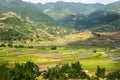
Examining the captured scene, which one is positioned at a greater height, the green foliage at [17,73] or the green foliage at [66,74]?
the green foliage at [17,73]

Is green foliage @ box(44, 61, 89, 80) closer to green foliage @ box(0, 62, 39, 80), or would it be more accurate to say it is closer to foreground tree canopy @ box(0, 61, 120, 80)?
foreground tree canopy @ box(0, 61, 120, 80)

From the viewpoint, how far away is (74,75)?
137500 mm

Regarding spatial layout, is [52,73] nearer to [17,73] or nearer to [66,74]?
[66,74]

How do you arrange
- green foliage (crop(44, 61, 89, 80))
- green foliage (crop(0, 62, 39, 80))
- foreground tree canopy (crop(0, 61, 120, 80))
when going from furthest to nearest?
green foliage (crop(44, 61, 89, 80)) < foreground tree canopy (crop(0, 61, 120, 80)) < green foliage (crop(0, 62, 39, 80))

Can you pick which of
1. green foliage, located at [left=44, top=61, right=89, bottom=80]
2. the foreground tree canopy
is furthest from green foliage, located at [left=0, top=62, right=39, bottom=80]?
green foliage, located at [left=44, top=61, right=89, bottom=80]

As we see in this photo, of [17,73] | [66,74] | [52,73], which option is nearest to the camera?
[17,73]

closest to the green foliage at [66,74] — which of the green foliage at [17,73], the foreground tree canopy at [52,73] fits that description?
the foreground tree canopy at [52,73]

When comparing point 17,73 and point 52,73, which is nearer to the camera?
point 17,73

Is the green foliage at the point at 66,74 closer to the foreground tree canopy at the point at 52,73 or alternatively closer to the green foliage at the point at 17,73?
the foreground tree canopy at the point at 52,73

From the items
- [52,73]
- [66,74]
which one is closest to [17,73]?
[52,73]

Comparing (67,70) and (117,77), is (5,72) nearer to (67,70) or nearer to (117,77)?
(67,70)

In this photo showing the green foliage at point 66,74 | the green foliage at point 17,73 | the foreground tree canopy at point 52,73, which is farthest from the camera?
the green foliage at point 66,74

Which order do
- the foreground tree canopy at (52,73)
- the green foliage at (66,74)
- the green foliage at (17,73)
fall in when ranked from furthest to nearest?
the green foliage at (66,74), the foreground tree canopy at (52,73), the green foliage at (17,73)

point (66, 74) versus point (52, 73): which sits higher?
point (52, 73)
